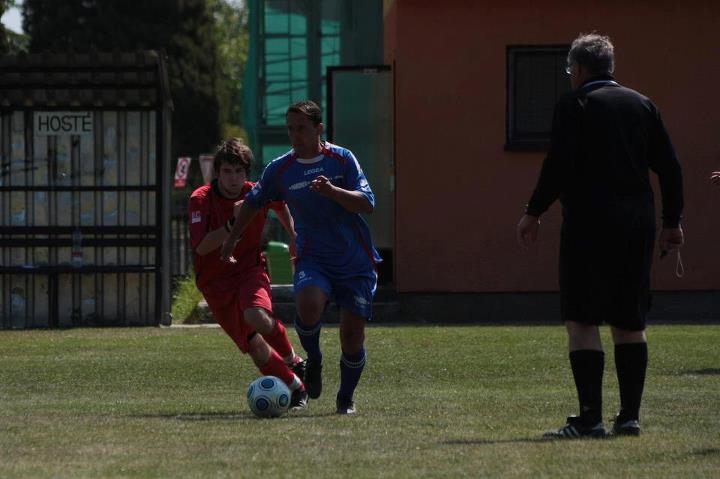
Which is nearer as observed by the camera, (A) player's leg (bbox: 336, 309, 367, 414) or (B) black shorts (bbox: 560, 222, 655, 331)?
(B) black shorts (bbox: 560, 222, 655, 331)

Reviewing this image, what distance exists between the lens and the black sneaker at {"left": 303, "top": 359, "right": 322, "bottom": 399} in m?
9.97

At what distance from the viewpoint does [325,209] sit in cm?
935

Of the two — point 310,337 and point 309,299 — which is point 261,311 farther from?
point 309,299

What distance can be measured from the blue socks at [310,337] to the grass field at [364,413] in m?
0.34

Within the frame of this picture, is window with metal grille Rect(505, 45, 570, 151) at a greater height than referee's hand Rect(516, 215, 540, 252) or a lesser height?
greater

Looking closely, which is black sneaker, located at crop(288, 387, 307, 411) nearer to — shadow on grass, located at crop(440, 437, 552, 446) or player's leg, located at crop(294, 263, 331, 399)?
player's leg, located at crop(294, 263, 331, 399)

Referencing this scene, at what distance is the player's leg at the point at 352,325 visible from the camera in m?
9.35

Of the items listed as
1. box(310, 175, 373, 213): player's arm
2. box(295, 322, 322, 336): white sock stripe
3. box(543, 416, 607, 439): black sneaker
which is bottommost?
box(543, 416, 607, 439): black sneaker

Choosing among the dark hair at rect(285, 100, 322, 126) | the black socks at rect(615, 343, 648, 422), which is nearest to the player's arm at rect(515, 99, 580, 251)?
the black socks at rect(615, 343, 648, 422)

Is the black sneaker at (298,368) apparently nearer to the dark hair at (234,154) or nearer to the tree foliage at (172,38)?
the dark hair at (234,154)

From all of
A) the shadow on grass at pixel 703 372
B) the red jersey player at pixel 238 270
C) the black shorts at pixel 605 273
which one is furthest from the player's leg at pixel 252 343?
the shadow on grass at pixel 703 372

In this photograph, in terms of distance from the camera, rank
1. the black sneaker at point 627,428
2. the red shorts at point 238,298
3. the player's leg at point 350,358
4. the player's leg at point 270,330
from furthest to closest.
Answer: the red shorts at point 238,298
the player's leg at point 270,330
the player's leg at point 350,358
the black sneaker at point 627,428

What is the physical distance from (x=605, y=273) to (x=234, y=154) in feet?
9.47

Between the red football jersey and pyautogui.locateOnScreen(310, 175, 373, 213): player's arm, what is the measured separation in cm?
109
